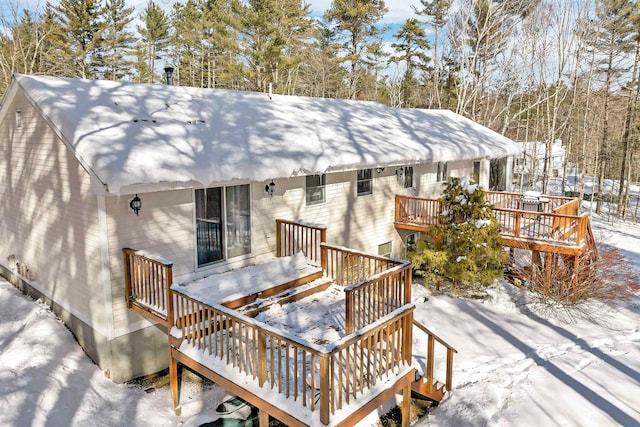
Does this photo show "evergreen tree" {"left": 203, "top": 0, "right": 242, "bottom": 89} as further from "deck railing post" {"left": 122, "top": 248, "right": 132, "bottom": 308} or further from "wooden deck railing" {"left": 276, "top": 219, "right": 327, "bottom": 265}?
"deck railing post" {"left": 122, "top": 248, "right": 132, "bottom": 308}

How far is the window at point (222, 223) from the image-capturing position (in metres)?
8.00

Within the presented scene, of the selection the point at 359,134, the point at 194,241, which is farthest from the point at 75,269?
the point at 359,134

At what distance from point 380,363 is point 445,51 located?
30953 mm

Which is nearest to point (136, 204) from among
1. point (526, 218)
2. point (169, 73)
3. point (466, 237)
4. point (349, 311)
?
point (349, 311)

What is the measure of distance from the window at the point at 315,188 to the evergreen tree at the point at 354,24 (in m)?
22.9

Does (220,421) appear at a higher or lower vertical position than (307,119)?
lower

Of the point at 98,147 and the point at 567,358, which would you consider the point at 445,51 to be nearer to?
the point at 567,358

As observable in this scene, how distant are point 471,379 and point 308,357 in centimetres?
356

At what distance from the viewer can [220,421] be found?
6.39m

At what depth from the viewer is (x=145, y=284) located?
6.62 m

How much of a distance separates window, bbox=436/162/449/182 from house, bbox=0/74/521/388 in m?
3.68

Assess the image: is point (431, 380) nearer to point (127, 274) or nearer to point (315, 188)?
point (127, 274)

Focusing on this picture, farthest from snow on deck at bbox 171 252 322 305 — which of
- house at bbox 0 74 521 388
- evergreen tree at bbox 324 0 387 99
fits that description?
evergreen tree at bbox 324 0 387 99

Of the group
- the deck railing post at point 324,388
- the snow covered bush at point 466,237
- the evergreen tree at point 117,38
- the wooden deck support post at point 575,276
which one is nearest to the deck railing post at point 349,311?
the deck railing post at point 324,388
